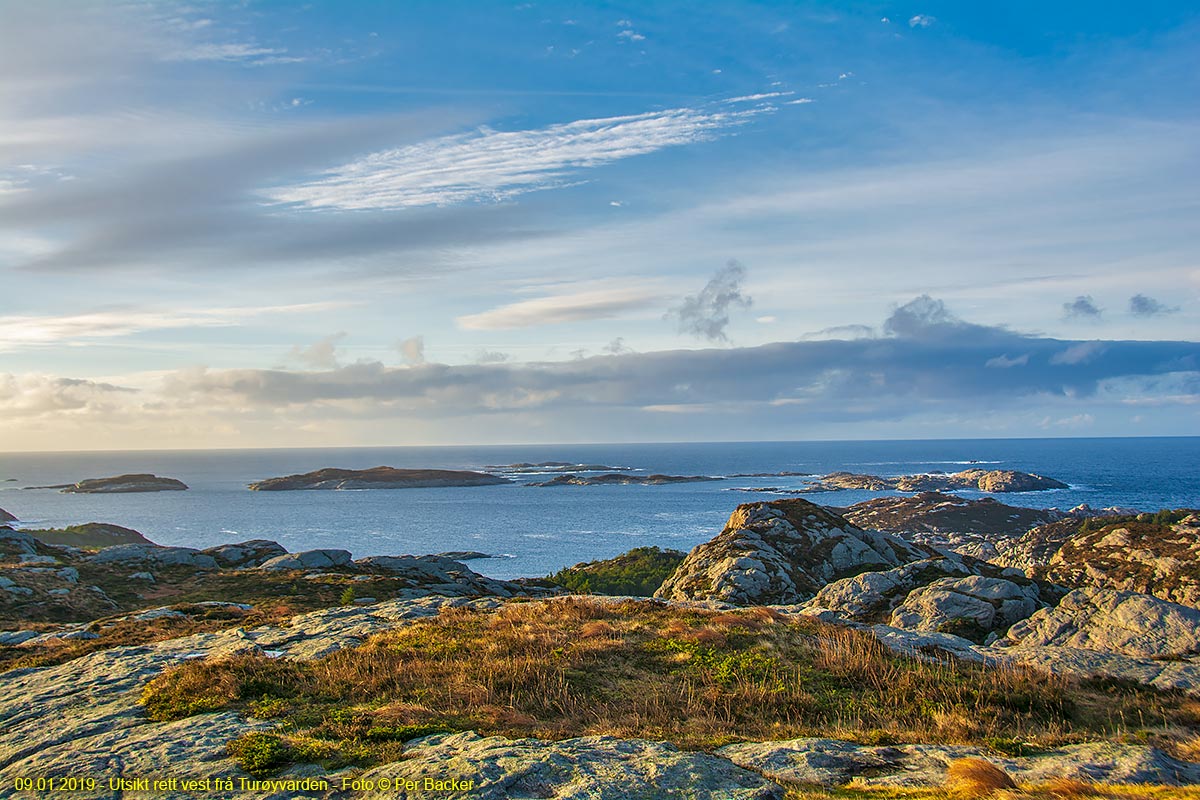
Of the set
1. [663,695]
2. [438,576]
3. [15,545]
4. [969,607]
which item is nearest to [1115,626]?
[969,607]

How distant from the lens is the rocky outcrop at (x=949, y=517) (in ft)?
336

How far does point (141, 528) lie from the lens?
130 metres

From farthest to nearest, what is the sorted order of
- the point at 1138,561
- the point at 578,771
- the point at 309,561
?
1. the point at 309,561
2. the point at 1138,561
3. the point at 578,771

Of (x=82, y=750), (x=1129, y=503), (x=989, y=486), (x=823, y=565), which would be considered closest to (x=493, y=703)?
(x=82, y=750)

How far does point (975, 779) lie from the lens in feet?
26.9

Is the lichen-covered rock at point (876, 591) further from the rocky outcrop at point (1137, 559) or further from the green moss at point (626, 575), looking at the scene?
the green moss at point (626, 575)

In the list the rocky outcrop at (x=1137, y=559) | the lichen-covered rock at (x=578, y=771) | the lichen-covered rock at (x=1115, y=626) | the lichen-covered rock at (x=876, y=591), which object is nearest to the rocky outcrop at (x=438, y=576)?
the lichen-covered rock at (x=876, y=591)

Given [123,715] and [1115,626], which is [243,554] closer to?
[123,715]

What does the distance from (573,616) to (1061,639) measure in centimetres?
1471

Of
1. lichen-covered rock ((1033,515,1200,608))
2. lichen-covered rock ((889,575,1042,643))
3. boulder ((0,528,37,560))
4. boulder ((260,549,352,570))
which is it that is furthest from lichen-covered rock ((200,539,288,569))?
lichen-covered rock ((1033,515,1200,608))

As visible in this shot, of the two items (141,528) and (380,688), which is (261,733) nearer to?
(380,688)

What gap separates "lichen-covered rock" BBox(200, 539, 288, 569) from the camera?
5916 centimetres

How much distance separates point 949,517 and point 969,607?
324 ft

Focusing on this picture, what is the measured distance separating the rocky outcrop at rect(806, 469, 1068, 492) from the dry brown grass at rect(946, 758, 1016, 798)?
182 metres
